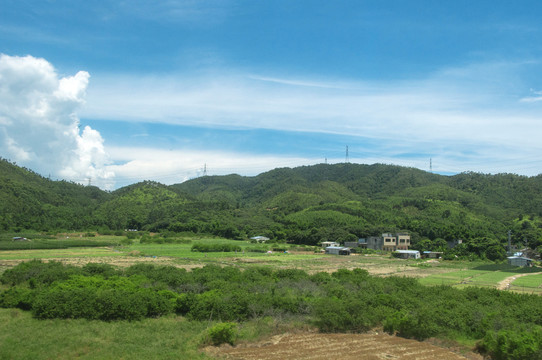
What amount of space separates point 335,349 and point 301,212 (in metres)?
99.8

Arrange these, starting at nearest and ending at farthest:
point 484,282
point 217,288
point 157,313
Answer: point 157,313, point 217,288, point 484,282

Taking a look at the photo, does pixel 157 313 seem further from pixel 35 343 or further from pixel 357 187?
pixel 357 187

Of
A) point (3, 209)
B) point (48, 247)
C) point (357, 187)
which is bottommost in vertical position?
point (48, 247)

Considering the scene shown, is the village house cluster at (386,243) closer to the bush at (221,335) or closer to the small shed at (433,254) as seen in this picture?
the small shed at (433,254)

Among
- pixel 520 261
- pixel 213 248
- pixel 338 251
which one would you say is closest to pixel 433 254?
pixel 338 251

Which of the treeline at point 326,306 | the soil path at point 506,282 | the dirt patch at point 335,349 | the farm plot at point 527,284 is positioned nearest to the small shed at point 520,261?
the soil path at point 506,282

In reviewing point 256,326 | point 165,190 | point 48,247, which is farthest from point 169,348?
point 165,190

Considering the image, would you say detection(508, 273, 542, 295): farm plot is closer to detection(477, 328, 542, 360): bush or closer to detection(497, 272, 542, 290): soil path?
detection(497, 272, 542, 290): soil path

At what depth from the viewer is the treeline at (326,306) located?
18.2 metres

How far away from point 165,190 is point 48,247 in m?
75.8

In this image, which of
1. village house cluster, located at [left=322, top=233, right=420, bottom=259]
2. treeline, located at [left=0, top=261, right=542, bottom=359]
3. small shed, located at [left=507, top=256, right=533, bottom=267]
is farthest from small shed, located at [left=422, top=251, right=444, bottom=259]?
treeline, located at [left=0, top=261, right=542, bottom=359]

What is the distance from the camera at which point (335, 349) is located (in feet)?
54.9

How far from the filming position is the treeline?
1823 cm

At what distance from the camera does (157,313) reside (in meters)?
21.2
